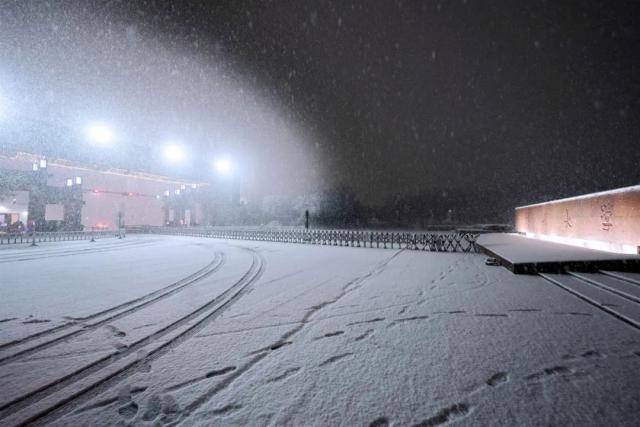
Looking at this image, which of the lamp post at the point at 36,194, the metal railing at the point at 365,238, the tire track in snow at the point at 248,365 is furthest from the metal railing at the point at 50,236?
the tire track in snow at the point at 248,365

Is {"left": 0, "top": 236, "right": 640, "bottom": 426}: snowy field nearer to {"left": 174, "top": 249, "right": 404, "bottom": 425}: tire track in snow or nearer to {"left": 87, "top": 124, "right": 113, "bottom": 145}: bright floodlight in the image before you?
{"left": 174, "top": 249, "right": 404, "bottom": 425}: tire track in snow

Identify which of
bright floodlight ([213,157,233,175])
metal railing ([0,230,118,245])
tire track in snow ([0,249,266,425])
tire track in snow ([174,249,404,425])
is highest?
bright floodlight ([213,157,233,175])

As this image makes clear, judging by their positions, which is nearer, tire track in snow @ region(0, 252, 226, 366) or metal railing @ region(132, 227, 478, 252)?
tire track in snow @ region(0, 252, 226, 366)

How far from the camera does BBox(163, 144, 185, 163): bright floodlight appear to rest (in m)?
41.5

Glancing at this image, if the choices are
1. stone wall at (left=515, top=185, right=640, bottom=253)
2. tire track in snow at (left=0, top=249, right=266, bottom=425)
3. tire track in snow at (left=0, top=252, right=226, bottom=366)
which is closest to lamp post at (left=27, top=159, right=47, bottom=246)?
tire track in snow at (left=0, top=252, right=226, bottom=366)

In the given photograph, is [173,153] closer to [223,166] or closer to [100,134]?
[223,166]

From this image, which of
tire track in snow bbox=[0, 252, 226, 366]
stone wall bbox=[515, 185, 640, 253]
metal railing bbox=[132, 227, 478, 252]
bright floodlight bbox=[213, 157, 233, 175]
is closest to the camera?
tire track in snow bbox=[0, 252, 226, 366]

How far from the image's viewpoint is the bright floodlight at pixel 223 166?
1781 inches

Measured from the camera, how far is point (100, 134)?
32.8 metres

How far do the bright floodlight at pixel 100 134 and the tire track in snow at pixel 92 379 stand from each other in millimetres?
37185

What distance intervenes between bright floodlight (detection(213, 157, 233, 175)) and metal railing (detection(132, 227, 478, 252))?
555 inches

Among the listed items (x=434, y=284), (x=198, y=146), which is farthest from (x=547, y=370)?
(x=198, y=146)

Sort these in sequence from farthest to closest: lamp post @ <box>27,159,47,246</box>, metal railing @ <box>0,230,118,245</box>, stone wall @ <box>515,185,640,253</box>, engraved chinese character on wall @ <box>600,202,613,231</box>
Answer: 1. lamp post @ <box>27,159,47,246</box>
2. metal railing @ <box>0,230,118,245</box>
3. engraved chinese character on wall @ <box>600,202,613,231</box>
4. stone wall @ <box>515,185,640,253</box>

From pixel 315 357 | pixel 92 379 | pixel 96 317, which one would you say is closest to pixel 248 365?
pixel 315 357
